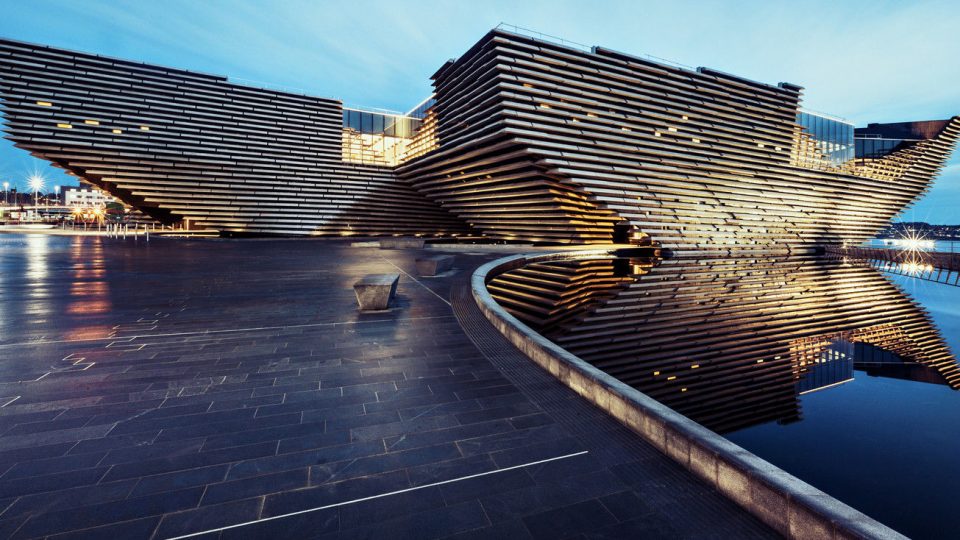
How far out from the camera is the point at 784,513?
2256 mm

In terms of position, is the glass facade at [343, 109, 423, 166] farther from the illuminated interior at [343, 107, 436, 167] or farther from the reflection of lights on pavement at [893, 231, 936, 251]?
the reflection of lights on pavement at [893, 231, 936, 251]

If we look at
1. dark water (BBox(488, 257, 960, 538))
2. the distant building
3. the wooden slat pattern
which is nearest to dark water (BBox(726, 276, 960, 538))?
dark water (BBox(488, 257, 960, 538))

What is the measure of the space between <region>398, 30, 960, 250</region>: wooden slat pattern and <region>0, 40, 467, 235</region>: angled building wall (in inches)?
311

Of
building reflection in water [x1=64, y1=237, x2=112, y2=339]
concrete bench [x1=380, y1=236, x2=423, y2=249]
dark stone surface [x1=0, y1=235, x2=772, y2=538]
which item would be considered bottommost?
dark stone surface [x1=0, y1=235, x2=772, y2=538]

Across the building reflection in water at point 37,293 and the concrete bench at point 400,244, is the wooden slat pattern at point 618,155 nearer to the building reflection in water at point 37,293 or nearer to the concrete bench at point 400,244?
the concrete bench at point 400,244

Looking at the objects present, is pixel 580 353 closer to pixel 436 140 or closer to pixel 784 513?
pixel 784 513

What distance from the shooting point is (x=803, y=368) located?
7.93m

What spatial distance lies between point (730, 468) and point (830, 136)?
65.1 meters

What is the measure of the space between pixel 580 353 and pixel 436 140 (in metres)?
32.5

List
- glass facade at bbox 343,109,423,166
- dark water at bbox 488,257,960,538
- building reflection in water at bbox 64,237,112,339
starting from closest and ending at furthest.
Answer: dark water at bbox 488,257,960,538 < building reflection in water at bbox 64,237,112,339 < glass facade at bbox 343,109,423,166

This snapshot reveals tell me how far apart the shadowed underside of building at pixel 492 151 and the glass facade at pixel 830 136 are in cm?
808

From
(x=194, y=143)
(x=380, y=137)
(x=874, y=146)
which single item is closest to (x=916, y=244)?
(x=874, y=146)

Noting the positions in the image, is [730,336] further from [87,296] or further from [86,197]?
[86,197]

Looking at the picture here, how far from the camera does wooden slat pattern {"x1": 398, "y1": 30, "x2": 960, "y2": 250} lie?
2823 cm
